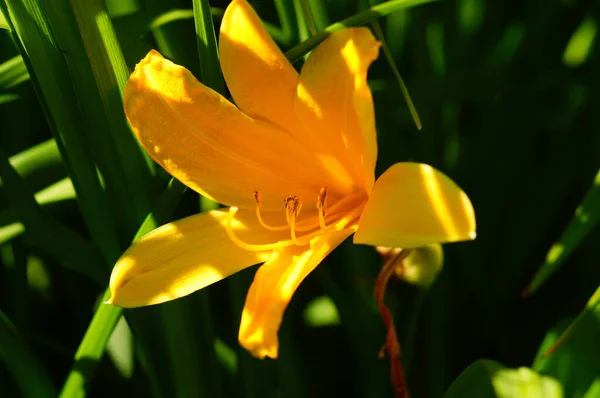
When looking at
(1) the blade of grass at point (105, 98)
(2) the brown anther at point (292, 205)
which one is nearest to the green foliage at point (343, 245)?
(1) the blade of grass at point (105, 98)

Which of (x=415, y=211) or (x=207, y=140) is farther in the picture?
(x=207, y=140)

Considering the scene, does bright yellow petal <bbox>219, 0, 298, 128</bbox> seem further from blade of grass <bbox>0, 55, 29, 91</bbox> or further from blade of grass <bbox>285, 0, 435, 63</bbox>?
blade of grass <bbox>0, 55, 29, 91</bbox>

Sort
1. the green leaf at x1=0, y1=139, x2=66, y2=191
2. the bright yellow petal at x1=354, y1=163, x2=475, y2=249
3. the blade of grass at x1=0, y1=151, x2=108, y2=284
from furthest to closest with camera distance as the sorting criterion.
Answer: the green leaf at x1=0, y1=139, x2=66, y2=191
the blade of grass at x1=0, y1=151, x2=108, y2=284
the bright yellow petal at x1=354, y1=163, x2=475, y2=249

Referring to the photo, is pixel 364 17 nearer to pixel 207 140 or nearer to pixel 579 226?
pixel 207 140

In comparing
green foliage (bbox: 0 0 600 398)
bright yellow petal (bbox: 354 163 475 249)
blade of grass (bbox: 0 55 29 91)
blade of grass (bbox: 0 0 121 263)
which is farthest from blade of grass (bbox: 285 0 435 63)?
blade of grass (bbox: 0 55 29 91)

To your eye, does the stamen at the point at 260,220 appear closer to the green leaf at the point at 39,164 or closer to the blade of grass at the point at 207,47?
→ the blade of grass at the point at 207,47

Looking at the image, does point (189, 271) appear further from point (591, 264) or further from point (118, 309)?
point (591, 264)

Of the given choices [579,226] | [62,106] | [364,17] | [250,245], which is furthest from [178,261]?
[579,226]
